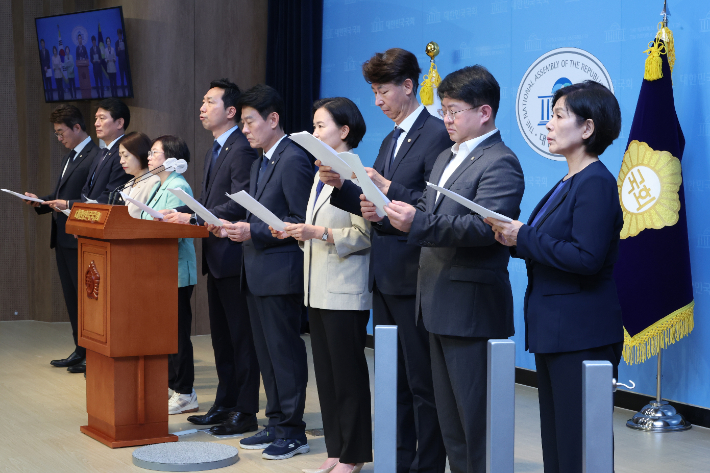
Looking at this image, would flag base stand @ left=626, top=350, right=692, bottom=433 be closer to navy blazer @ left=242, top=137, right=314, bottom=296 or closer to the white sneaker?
navy blazer @ left=242, top=137, right=314, bottom=296

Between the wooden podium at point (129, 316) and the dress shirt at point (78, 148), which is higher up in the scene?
the dress shirt at point (78, 148)

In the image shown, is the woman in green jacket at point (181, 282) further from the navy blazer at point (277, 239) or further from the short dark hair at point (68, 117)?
the short dark hair at point (68, 117)

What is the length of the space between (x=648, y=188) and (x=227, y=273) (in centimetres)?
211

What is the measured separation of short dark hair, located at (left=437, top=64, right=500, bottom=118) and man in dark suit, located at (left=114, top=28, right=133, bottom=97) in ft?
15.4

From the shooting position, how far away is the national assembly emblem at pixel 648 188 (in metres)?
3.94

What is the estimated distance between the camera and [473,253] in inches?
93.6

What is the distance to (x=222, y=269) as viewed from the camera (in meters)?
3.76

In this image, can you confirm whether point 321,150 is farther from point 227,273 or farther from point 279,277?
point 227,273

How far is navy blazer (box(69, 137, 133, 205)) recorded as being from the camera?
16.3ft

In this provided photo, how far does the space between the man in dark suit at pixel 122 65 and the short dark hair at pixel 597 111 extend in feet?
16.7

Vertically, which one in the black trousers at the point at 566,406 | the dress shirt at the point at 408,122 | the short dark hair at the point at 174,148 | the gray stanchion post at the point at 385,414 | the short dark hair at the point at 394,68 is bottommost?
the black trousers at the point at 566,406

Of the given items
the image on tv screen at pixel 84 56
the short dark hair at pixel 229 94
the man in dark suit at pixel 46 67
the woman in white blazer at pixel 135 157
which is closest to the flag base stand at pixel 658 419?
the short dark hair at pixel 229 94

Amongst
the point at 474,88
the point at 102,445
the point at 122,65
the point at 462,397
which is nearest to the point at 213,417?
the point at 102,445

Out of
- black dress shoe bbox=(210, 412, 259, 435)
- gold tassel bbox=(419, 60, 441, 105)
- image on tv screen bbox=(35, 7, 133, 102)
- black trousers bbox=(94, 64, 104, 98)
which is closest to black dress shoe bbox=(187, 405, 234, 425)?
black dress shoe bbox=(210, 412, 259, 435)
